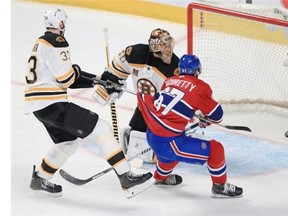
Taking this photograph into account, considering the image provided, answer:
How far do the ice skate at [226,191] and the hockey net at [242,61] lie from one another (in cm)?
95

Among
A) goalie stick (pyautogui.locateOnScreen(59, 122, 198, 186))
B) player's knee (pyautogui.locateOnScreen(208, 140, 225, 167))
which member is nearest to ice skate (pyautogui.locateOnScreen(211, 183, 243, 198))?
player's knee (pyautogui.locateOnScreen(208, 140, 225, 167))

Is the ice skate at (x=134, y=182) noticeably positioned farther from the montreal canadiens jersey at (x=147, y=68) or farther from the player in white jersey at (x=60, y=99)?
the montreal canadiens jersey at (x=147, y=68)

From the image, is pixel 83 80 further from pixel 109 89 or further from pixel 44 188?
pixel 44 188

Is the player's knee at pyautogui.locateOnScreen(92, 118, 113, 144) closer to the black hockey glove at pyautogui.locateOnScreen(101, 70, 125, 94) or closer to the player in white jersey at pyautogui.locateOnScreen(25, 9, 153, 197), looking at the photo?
the player in white jersey at pyautogui.locateOnScreen(25, 9, 153, 197)

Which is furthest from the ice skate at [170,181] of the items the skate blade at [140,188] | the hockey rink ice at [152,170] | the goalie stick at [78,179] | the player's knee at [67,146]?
the player's knee at [67,146]

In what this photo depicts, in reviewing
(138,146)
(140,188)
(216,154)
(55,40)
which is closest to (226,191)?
(216,154)

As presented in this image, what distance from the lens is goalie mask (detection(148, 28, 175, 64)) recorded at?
13.4 feet

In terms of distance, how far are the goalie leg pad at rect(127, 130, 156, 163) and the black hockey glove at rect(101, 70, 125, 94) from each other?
0.24m

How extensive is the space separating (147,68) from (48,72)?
1.78ft

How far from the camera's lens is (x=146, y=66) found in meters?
4.20

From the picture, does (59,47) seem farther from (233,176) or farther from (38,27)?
(38,27)

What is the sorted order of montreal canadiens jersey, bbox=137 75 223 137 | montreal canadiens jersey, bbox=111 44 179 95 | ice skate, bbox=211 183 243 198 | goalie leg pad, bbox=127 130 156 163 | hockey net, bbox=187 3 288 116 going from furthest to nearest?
hockey net, bbox=187 3 288 116
goalie leg pad, bbox=127 130 156 163
montreal canadiens jersey, bbox=111 44 179 95
ice skate, bbox=211 183 243 198
montreal canadiens jersey, bbox=137 75 223 137

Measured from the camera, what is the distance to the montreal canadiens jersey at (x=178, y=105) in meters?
3.79
